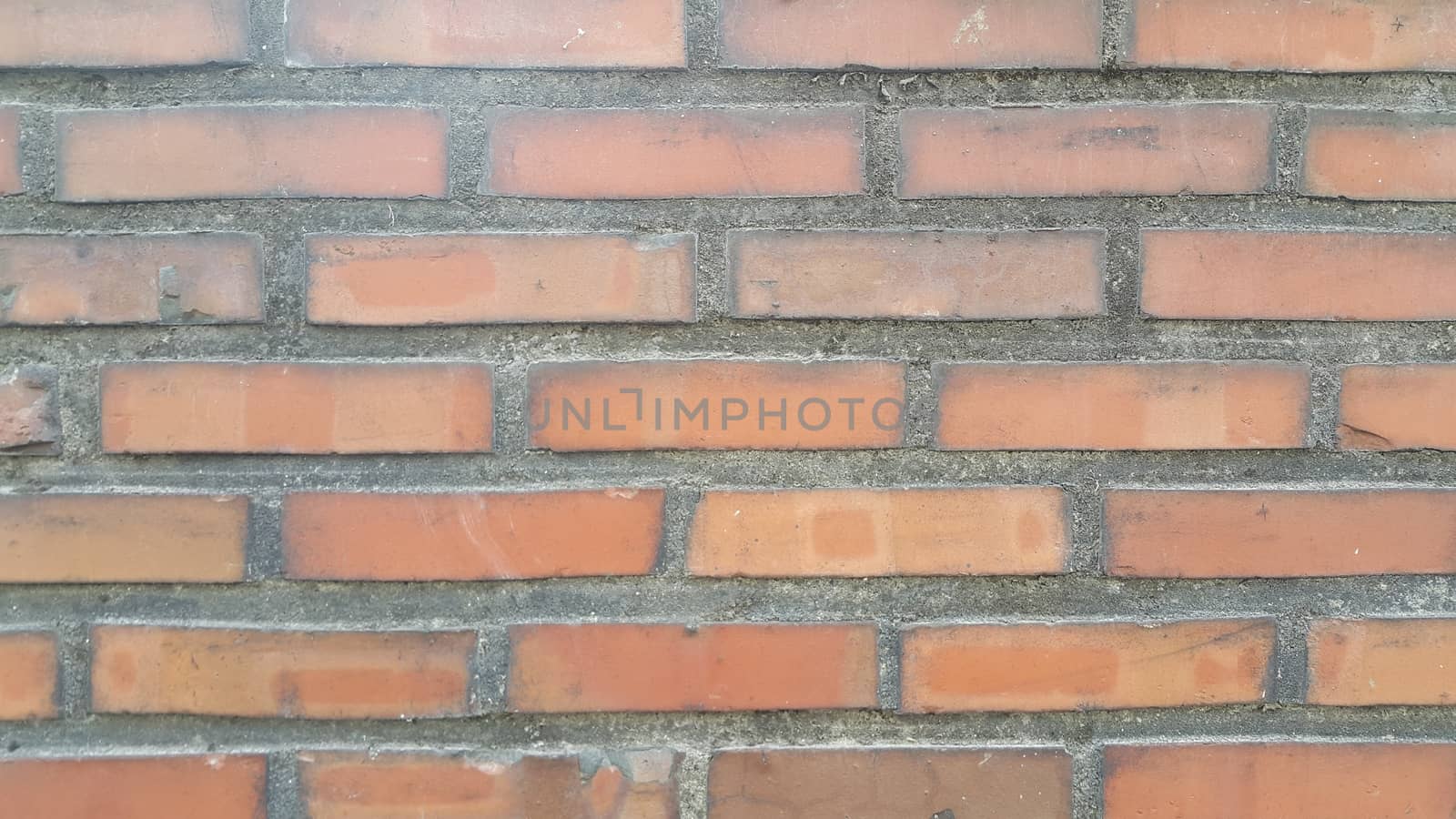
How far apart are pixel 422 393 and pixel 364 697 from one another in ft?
0.96

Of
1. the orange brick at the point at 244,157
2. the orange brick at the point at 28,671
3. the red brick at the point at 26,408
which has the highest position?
the orange brick at the point at 244,157

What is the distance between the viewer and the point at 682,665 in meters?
0.81

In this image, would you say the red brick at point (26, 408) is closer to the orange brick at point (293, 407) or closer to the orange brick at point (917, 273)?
the orange brick at point (293, 407)

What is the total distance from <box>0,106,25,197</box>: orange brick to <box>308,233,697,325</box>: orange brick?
0.93 ft

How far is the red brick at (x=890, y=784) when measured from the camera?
0.81 m

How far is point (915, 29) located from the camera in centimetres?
80

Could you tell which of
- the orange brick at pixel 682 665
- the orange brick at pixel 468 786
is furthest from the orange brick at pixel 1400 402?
the orange brick at pixel 468 786

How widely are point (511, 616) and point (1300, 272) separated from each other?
31.9 inches

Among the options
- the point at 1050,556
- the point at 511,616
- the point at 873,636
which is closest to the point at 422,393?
the point at 511,616

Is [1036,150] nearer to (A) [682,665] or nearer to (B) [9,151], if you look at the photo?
A: (A) [682,665]

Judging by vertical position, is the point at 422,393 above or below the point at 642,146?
below

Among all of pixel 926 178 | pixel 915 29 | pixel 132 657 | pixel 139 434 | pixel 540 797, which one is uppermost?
pixel 915 29

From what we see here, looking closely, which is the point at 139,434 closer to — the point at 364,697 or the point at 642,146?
the point at 364,697

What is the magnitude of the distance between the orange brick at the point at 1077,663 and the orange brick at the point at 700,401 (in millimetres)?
235
